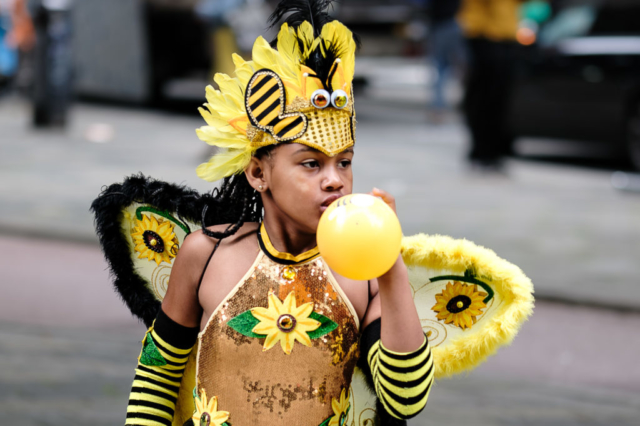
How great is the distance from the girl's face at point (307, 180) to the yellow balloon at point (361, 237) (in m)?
0.16

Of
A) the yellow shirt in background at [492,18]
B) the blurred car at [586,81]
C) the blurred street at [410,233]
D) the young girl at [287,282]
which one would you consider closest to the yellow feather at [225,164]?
the young girl at [287,282]

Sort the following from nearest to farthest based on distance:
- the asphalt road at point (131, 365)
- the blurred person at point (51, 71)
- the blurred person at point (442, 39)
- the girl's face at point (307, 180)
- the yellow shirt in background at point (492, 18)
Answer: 1. the girl's face at point (307, 180)
2. the asphalt road at point (131, 365)
3. the yellow shirt in background at point (492, 18)
4. the blurred person at point (51, 71)
5. the blurred person at point (442, 39)

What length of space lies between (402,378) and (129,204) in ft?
2.67

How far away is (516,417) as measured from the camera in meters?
3.78

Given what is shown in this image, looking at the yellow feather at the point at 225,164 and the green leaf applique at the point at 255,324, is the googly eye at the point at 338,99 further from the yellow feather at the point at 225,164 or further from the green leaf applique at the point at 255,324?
the green leaf applique at the point at 255,324

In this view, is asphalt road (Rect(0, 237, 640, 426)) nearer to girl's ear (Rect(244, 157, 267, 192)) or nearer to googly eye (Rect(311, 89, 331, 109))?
girl's ear (Rect(244, 157, 267, 192))

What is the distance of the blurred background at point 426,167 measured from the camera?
4.15 metres

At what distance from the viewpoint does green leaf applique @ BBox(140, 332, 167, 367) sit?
2.04 metres

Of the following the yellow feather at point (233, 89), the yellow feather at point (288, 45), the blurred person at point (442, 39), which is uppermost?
the blurred person at point (442, 39)

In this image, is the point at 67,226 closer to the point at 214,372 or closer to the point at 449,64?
the point at 214,372

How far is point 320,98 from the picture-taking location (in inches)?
72.1

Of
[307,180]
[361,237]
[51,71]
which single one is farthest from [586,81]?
[361,237]

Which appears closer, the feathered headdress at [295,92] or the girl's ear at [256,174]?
the feathered headdress at [295,92]

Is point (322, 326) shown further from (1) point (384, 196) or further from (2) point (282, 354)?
(1) point (384, 196)
